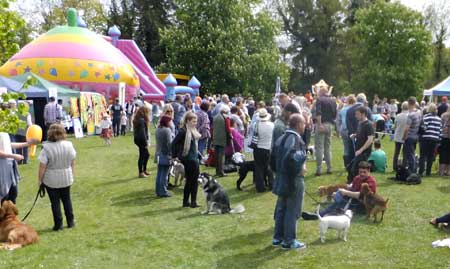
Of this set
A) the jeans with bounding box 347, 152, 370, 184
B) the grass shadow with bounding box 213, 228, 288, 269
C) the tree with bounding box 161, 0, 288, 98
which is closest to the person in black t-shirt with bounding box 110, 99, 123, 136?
the jeans with bounding box 347, 152, 370, 184

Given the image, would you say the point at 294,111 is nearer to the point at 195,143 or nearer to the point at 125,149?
the point at 195,143

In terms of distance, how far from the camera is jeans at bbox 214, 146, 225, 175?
423 inches

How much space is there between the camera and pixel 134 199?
9023mm

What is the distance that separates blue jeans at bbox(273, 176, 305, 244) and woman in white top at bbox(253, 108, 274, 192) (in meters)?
2.93

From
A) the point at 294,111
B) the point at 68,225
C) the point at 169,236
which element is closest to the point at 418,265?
the point at 294,111

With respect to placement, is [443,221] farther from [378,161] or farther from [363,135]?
[378,161]

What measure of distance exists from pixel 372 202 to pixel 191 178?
299 cm

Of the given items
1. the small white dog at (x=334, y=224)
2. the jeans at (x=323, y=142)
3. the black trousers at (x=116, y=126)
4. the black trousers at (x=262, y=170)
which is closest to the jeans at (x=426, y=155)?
the jeans at (x=323, y=142)

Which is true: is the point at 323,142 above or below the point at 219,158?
above

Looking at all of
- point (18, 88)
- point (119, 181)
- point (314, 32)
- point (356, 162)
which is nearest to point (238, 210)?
point (356, 162)

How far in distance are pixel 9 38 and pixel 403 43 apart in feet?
142

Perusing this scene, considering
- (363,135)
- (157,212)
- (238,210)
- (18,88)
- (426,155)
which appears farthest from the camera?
(18,88)

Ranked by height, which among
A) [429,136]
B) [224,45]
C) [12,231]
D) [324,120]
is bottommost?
[12,231]

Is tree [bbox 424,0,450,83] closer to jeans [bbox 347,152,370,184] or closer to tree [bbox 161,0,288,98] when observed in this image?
tree [bbox 161,0,288,98]
